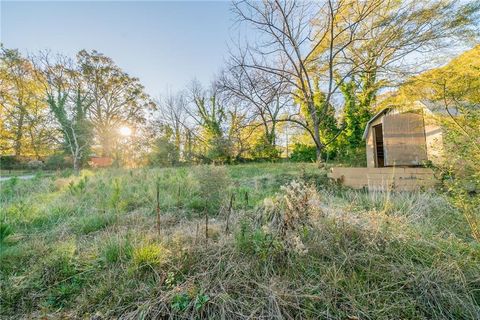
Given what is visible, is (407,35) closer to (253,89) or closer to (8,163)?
(253,89)

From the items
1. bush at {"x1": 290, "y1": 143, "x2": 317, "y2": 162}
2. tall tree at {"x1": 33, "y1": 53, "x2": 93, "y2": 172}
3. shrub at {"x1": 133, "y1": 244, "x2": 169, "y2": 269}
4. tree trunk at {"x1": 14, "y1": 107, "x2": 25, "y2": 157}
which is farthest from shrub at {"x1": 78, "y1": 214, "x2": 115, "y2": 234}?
tree trunk at {"x1": 14, "y1": 107, "x2": 25, "y2": 157}

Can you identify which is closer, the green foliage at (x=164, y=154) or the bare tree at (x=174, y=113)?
the green foliage at (x=164, y=154)

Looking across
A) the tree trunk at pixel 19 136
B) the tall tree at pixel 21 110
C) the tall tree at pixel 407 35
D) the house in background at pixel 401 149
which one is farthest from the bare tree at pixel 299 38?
the tree trunk at pixel 19 136

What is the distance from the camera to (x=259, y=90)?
9484 millimetres

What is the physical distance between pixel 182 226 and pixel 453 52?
12.2 metres

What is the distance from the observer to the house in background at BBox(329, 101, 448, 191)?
15.1ft

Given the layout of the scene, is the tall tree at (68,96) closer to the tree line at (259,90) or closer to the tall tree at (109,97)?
the tree line at (259,90)

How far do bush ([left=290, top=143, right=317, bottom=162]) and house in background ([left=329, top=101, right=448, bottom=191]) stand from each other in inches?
170

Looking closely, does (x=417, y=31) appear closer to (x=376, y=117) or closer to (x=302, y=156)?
(x=376, y=117)

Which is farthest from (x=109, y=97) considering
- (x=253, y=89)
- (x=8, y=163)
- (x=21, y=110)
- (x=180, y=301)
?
(x=180, y=301)

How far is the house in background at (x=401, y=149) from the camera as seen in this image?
15.1ft

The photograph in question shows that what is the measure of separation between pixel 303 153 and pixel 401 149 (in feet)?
23.7

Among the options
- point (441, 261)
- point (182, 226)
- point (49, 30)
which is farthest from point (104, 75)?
point (441, 261)

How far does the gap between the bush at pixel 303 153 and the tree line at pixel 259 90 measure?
9 centimetres
